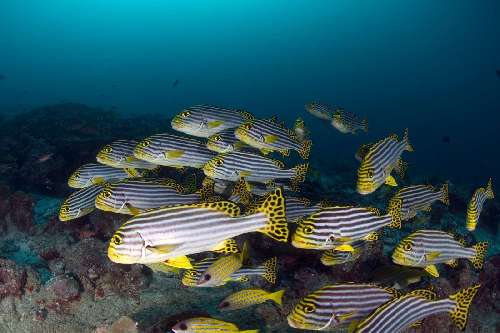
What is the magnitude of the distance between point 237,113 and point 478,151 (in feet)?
271

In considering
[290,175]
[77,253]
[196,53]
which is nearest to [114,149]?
[77,253]

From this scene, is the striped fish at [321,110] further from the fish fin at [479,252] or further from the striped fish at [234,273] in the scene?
the striped fish at [234,273]

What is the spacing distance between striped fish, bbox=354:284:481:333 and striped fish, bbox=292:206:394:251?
3.21ft

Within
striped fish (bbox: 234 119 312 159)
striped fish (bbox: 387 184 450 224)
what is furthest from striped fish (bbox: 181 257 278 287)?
striped fish (bbox: 387 184 450 224)

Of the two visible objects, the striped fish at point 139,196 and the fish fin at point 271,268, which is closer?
the striped fish at point 139,196

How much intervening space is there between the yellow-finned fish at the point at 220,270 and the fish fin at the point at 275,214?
121cm

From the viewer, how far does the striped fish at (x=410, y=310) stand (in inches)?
162

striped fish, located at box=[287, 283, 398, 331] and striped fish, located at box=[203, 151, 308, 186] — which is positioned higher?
striped fish, located at box=[203, 151, 308, 186]

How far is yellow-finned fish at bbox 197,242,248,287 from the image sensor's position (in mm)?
5277

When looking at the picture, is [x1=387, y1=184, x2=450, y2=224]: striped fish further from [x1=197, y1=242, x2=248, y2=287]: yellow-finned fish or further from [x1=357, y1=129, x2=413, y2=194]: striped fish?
[x1=197, y1=242, x2=248, y2=287]: yellow-finned fish

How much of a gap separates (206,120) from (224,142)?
70 cm

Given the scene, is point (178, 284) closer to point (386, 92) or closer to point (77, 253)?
point (77, 253)

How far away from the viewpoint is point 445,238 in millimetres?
5891

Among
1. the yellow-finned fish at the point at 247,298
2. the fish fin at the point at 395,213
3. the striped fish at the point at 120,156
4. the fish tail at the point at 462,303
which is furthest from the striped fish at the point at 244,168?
the fish tail at the point at 462,303
